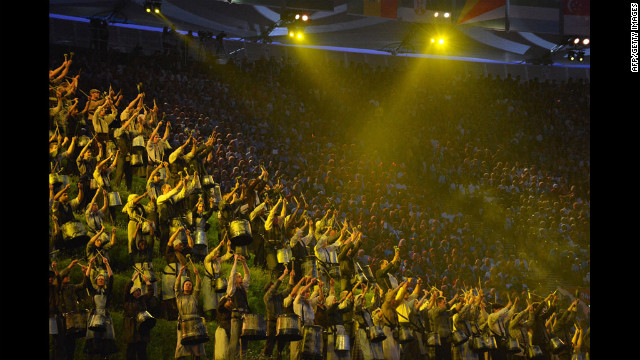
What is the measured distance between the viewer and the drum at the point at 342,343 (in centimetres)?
898

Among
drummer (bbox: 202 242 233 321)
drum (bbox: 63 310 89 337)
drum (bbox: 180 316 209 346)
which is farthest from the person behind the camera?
drummer (bbox: 202 242 233 321)

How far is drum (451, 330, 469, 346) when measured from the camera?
33.6 feet

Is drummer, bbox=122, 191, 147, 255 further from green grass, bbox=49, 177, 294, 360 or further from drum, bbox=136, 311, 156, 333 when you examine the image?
drum, bbox=136, 311, 156, 333

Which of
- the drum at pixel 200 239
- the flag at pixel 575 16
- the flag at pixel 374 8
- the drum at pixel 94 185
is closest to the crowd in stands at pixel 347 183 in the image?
the drum at pixel 94 185

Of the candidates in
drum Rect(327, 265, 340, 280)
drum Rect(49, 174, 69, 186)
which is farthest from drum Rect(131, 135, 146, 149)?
drum Rect(327, 265, 340, 280)

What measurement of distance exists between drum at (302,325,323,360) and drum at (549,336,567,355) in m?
3.92

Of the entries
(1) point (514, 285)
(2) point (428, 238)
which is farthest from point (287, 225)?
(1) point (514, 285)

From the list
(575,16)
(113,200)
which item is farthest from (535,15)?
(113,200)

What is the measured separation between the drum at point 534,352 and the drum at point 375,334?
2.65 metres

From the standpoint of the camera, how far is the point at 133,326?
8172mm

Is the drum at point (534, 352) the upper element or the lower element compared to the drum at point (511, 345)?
lower

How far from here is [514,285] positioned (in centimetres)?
1481

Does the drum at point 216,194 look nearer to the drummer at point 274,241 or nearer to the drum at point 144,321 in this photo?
the drummer at point 274,241
